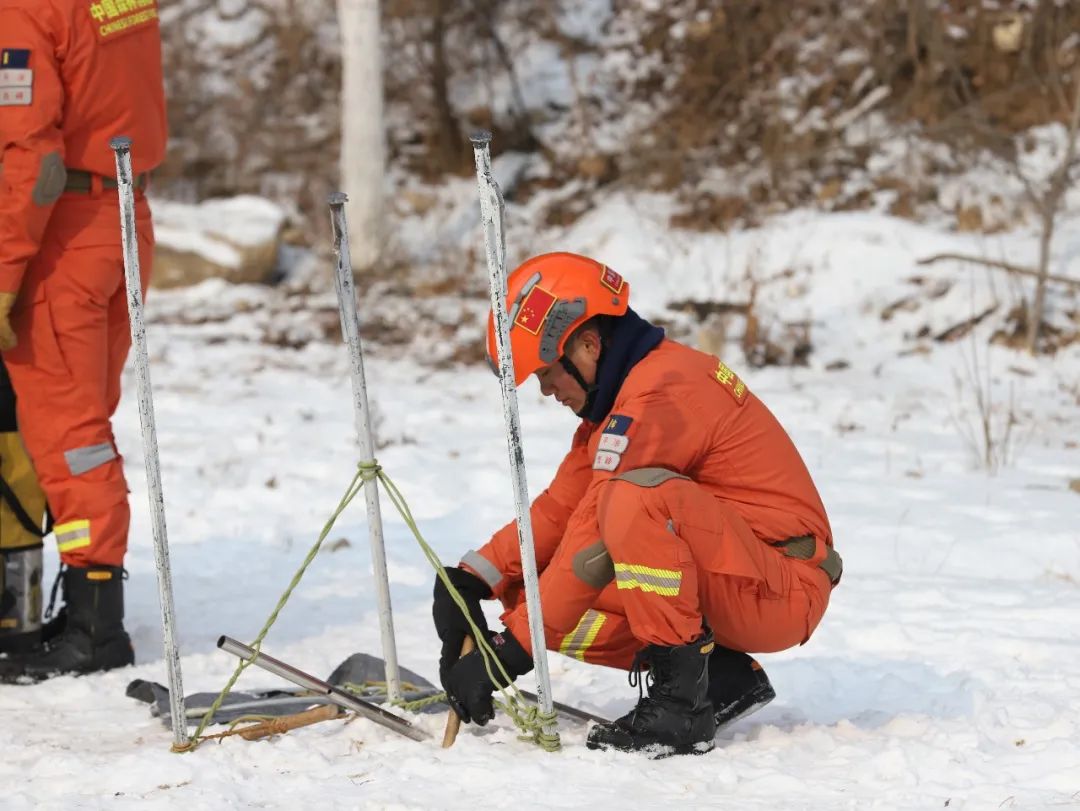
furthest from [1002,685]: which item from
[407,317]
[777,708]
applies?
[407,317]

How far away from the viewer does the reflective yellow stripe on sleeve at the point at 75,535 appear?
14.2ft

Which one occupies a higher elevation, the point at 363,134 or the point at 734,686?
the point at 363,134

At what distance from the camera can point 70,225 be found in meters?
4.28

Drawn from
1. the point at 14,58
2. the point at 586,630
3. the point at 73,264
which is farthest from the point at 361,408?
the point at 14,58

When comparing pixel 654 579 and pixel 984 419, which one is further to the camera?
pixel 984 419

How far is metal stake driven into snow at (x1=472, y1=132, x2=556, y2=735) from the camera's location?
2.91 m

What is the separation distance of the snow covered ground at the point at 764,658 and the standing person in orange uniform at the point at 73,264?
0.95ft

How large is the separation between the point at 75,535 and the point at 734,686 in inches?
84.5

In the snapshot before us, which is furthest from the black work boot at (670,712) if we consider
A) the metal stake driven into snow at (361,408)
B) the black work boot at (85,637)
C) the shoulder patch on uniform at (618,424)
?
the black work boot at (85,637)

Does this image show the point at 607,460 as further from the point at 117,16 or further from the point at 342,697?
the point at 117,16

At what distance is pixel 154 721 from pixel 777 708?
5.69ft

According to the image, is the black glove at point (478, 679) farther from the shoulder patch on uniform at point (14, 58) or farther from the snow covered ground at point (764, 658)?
the shoulder patch on uniform at point (14, 58)

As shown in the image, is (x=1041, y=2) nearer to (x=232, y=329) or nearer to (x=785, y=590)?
(x=232, y=329)

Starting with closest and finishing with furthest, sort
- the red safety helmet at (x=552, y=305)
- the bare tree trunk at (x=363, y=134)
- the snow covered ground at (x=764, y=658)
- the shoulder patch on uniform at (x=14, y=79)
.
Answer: the snow covered ground at (x=764, y=658)
the red safety helmet at (x=552, y=305)
the shoulder patch on uniform at (x=14, y=79)
the bare tree trunk at (x=363, y=134)
